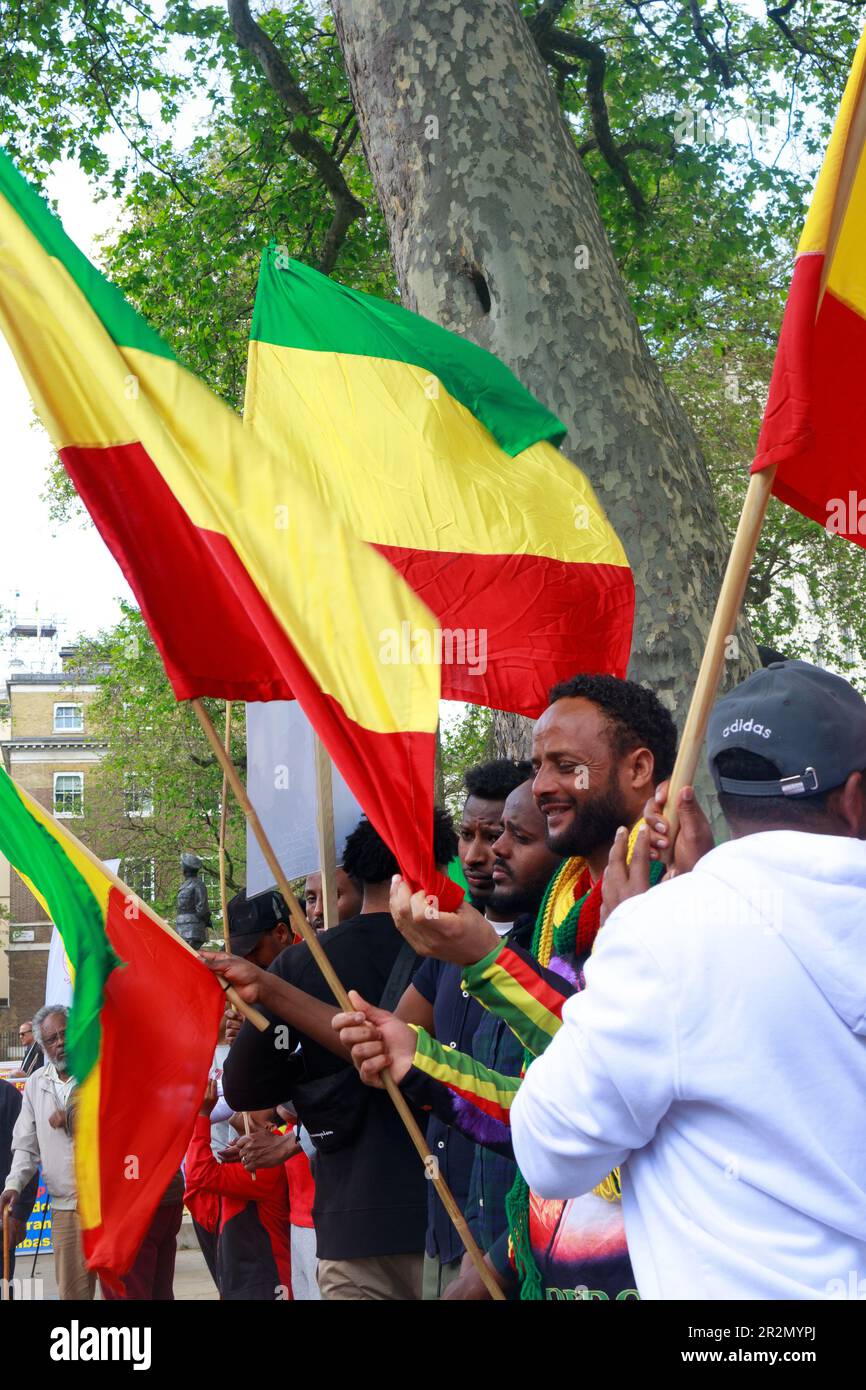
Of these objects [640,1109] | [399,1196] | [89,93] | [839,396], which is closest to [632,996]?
[640,1109]

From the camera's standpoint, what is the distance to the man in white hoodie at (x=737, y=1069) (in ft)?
5.82

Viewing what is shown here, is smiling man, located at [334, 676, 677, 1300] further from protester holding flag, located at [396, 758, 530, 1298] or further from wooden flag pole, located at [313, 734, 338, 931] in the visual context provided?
wooden flag pole, located at [313, 734, 338, 931]

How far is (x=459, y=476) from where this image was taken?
4129mm

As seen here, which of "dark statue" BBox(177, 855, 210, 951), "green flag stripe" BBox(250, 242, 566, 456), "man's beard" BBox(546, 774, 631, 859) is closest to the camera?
"man's beard" BBox(546, 774, 631, 859)

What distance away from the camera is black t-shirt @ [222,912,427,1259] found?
379 centimetres

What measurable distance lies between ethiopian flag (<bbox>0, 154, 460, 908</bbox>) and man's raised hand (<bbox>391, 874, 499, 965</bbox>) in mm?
130

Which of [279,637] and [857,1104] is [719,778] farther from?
[279,637]

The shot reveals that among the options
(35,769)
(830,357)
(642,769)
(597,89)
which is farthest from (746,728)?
(35,769)

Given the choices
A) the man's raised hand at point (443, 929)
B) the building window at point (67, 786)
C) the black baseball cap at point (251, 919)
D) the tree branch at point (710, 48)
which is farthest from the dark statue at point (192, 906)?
the building window at point (67, 786)

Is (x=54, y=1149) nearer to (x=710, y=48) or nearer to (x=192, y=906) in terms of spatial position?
(x=192, y=906)

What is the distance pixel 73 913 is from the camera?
11.7 ft

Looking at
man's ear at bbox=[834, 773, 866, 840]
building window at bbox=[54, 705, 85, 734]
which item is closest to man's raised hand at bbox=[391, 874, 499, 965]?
man's ear at bbox=[834, 773, 866, 840]

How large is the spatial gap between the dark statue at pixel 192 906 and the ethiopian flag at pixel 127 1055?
4401mm

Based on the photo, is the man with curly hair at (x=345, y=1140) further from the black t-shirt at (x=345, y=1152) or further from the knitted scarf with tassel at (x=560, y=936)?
the knitted scarf with tassel at (x=560, y=936)
